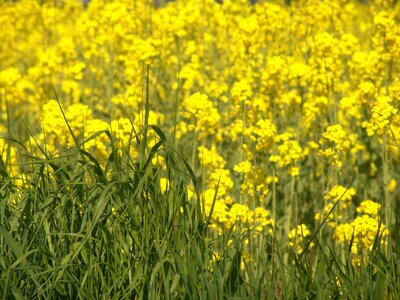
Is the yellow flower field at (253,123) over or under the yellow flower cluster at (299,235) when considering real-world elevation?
over

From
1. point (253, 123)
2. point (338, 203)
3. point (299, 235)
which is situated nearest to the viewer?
point (299, 235)

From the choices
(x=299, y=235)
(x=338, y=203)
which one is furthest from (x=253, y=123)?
(x=299, y=235)

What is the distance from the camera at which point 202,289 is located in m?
2.34

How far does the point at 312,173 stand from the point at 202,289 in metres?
2.68

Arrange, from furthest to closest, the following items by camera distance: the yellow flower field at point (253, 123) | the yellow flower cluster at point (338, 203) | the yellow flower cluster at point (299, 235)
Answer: the yellow flower cluster at point (338, 203)
the yellow flower field at point (253, 123)
the yellow flower cluster at point (299, 235)

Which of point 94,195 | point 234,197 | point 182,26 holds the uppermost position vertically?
point 182,26

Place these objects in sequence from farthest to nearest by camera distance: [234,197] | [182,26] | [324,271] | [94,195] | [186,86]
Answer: [182,26]
[186,86]
[234,197]
[324,271]
[94,195]

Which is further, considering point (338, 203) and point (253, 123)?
point (253, 123)

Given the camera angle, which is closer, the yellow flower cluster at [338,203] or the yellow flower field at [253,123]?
the yellow flower field at [253,123]

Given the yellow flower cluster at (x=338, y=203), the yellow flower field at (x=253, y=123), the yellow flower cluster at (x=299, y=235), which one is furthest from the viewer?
the yellow flower cluster at (x=338, y=203)

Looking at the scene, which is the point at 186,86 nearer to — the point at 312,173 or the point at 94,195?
the point at 312,173

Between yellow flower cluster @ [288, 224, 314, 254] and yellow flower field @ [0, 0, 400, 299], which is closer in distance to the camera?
yellow flower cluster @ [288, 224, 314, 254]

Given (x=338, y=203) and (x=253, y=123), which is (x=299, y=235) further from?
(x=253, y=123)

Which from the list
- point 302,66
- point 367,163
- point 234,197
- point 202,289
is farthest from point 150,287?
point 367,163
